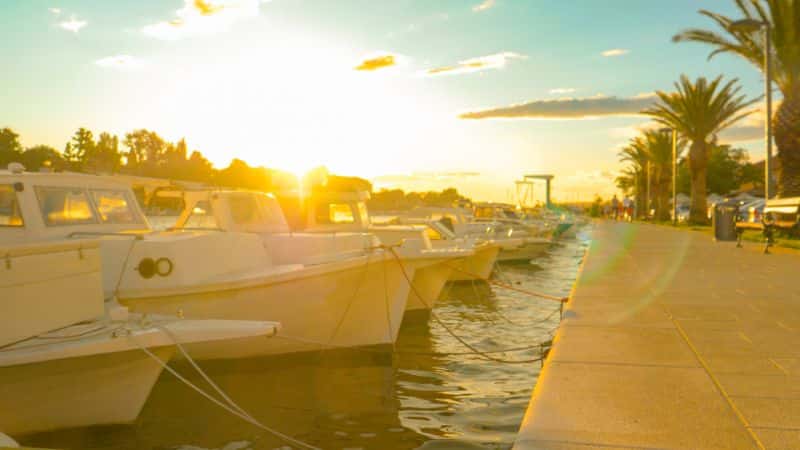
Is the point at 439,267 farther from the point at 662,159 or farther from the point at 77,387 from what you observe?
the point at 662,159

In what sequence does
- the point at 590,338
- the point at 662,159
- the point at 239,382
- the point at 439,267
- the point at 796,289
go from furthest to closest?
the point at 662,159, the point at 439,267, the point at 796,289, the point at 239,382, the point at 590,338

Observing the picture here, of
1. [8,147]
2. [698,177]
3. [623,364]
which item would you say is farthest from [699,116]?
[8,147]

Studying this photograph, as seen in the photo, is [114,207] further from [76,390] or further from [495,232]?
[495,232]

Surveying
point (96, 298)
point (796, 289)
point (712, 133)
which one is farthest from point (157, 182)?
point (712, 133)

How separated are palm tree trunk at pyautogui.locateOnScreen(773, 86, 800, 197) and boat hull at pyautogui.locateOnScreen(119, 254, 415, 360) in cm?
1973

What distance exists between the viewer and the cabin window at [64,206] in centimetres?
830

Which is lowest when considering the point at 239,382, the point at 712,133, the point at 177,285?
the point at 239,382

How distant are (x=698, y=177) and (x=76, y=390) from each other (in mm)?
40767

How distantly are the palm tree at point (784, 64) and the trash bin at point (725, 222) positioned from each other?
2.29 meters

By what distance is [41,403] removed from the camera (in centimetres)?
582

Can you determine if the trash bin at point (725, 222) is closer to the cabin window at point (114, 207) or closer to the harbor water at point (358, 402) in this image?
the harbor water at point (358, 402)

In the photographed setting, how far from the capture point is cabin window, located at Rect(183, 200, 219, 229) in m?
10.6

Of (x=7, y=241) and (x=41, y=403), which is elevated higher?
(x=7, y=241)

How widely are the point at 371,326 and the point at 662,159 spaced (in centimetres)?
5133
